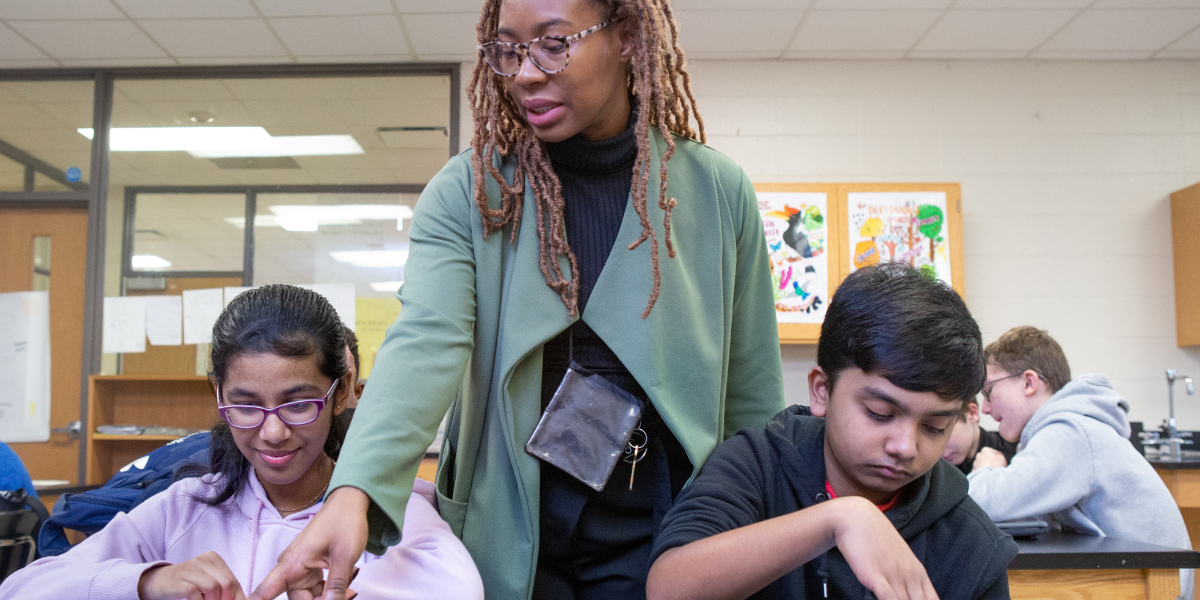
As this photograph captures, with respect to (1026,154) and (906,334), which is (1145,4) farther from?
(906,334)

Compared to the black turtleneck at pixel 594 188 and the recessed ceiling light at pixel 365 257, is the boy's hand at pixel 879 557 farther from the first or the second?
the recessed ceiling light at pixel 365 257

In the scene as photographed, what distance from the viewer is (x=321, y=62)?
13.3 feet

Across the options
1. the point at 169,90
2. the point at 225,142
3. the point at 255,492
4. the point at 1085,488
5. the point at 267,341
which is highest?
the point at 169,90

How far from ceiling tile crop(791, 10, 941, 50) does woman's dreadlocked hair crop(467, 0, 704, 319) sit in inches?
109

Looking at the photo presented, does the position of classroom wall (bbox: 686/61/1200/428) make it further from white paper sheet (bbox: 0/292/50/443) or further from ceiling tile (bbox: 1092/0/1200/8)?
white paper sheet (bbox: 0/292/50/443)

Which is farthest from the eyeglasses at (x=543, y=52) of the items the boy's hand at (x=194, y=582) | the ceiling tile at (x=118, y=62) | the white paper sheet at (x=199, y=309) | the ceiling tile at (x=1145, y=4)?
the ceiling tile at (x=118, y=62)

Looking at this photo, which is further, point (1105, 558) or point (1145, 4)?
point (1145, 4)

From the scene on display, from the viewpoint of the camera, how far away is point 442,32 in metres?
3.74

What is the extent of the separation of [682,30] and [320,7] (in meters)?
1.57

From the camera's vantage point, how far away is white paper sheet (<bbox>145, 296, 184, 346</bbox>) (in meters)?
4.01

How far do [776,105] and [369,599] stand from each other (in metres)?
3.46

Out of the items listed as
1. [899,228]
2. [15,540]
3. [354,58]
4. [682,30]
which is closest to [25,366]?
[354,58]

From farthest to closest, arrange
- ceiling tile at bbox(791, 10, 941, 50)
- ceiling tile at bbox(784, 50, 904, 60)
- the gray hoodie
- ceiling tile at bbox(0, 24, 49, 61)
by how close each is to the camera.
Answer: ceiling tile at bbox(784, 50, 904, 60) → ceiling tile at bbox(0, 24, 49, 61) → ceiling tile at bbox(791, 10, 941, 50) → the gray hoodie

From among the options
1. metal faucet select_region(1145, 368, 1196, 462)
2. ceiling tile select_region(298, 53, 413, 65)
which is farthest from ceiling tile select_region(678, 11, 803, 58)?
metal faucet select_region(1145, 368, 1196, 462)
